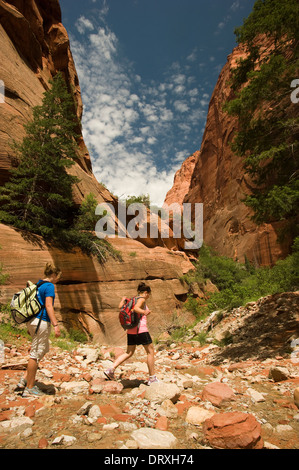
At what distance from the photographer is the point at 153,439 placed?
2088 millimetres

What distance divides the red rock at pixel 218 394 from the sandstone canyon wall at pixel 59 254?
6.88 metres

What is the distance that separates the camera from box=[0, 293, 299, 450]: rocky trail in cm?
210

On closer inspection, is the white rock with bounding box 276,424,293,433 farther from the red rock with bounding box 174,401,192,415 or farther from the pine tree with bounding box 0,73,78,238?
the pine tree with bounding box 0,73,78,238

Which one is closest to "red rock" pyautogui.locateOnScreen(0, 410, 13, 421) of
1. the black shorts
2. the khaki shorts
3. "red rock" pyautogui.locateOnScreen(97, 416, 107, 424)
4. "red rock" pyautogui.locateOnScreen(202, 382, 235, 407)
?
the khaki shorts

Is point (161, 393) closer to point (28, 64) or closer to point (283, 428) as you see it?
point (283, 428)

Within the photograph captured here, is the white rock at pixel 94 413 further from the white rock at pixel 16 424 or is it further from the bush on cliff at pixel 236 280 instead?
the bush on cliff at pixel 236 280

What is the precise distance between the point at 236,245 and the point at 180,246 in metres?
11.6

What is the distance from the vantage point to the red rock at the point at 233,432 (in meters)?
1.98

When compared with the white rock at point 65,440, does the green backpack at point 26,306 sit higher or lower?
higher

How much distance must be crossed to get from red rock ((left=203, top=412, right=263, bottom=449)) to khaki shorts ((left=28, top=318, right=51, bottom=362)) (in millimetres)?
2310

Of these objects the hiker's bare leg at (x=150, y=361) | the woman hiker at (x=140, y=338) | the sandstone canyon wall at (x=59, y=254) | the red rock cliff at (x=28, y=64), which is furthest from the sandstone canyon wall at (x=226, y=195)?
the hiker's bare leg at (x=150, y=361)

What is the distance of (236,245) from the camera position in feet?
106

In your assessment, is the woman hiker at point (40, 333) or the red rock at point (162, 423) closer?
the red rock at point (162, 423)

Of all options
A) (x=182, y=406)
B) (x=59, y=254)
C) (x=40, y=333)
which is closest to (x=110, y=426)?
(x=182, y=406)
